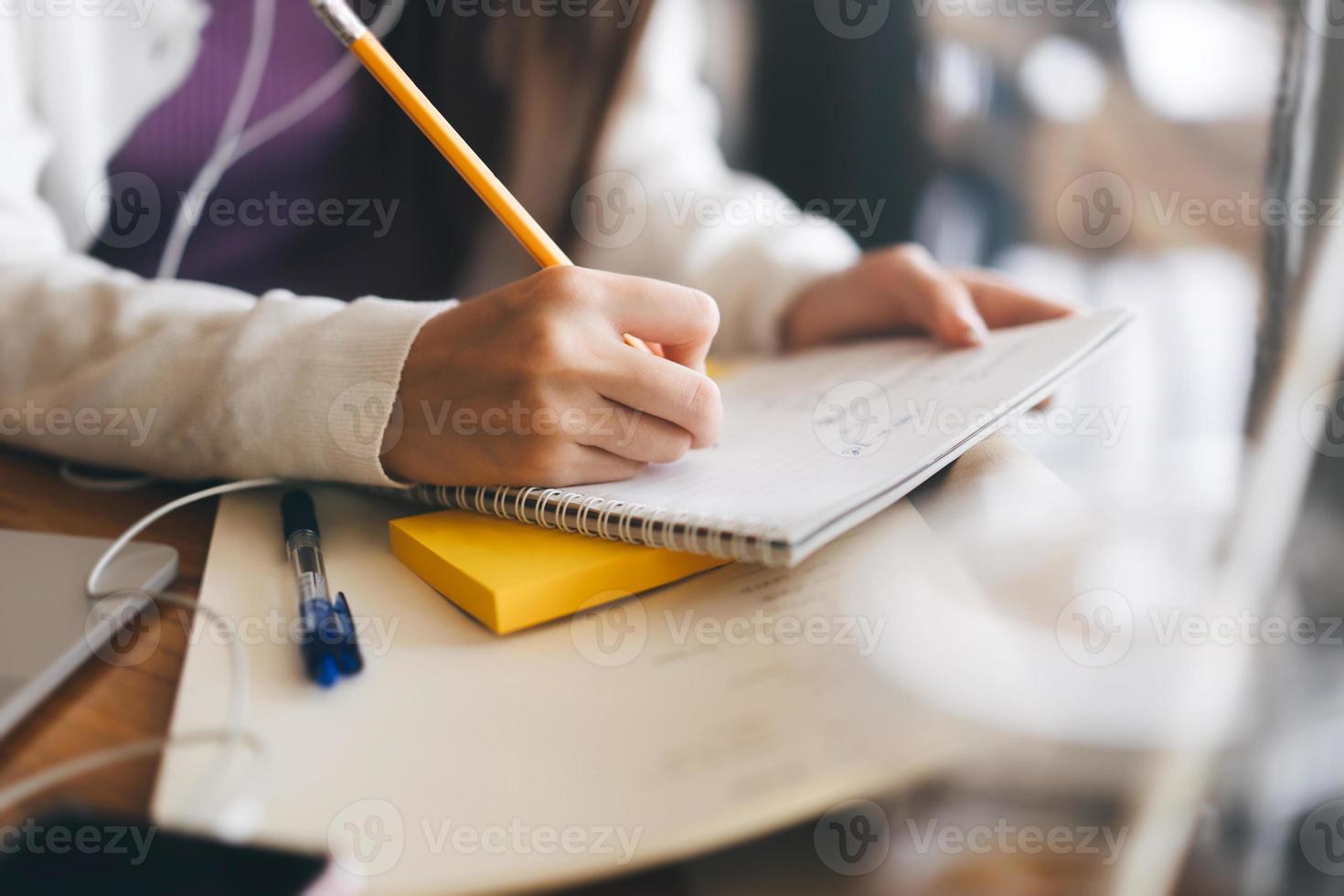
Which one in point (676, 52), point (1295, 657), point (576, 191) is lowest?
point (1295, 657)

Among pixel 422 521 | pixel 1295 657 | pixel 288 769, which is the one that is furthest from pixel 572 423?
pixel 1295 657

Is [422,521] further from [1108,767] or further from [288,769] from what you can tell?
[1108,767]

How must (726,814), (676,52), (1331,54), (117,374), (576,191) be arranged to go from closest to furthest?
1. (726,814)
2. (117,374)
3. (1331,54)
4. (576,191)
5. (676,52)

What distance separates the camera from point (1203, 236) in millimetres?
1114

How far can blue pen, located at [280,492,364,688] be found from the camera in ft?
1.18

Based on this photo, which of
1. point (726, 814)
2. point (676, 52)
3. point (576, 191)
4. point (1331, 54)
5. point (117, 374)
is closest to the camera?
point (726, 814)

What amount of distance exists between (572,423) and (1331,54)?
0.60 m

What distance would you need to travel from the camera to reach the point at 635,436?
0.47 meters
